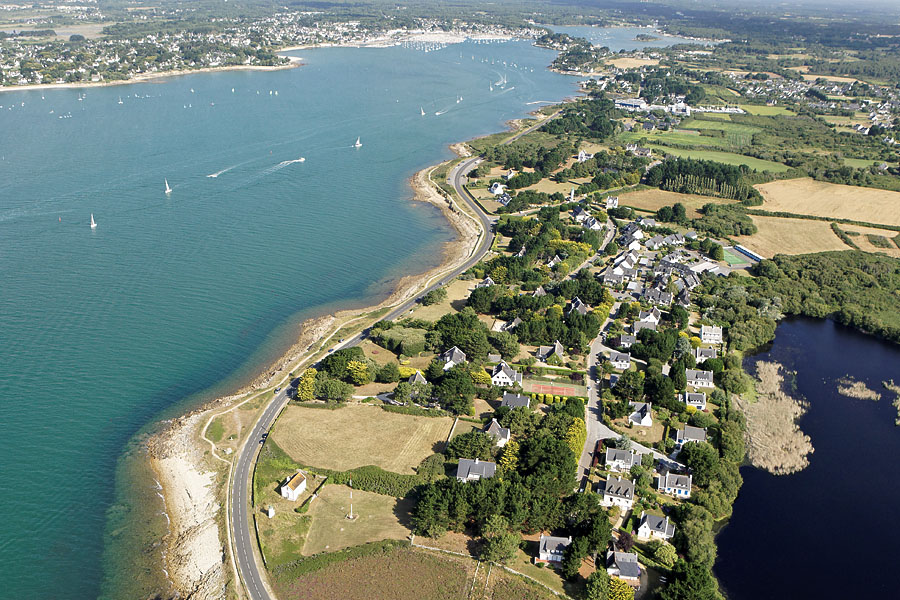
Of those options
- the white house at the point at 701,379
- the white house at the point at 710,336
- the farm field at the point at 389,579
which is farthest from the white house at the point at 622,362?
the farm field at the point at 389,579

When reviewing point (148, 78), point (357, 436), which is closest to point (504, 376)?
point (357, 436)

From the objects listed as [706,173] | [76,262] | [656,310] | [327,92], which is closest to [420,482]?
Result: [656,310]

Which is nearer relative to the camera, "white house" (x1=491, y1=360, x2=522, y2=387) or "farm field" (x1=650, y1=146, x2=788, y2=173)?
"white house" (x1=491, y1=360, x2=522, y2=387)

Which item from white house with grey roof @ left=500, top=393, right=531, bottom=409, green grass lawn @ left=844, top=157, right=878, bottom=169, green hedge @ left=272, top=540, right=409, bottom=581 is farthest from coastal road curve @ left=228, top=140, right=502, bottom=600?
green grass lawn @ left=844, top=157, right=878, bottom=169

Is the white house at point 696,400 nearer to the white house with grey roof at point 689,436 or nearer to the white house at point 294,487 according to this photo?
the white house with grey roof at point 689,436

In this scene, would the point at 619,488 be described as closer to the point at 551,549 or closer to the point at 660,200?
the point at 551,549

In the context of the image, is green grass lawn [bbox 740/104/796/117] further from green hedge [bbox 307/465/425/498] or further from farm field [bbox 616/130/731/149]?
green hedge [bbox 307/465/425/498]

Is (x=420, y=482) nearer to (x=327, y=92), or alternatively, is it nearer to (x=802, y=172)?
(x=802, y=172)
